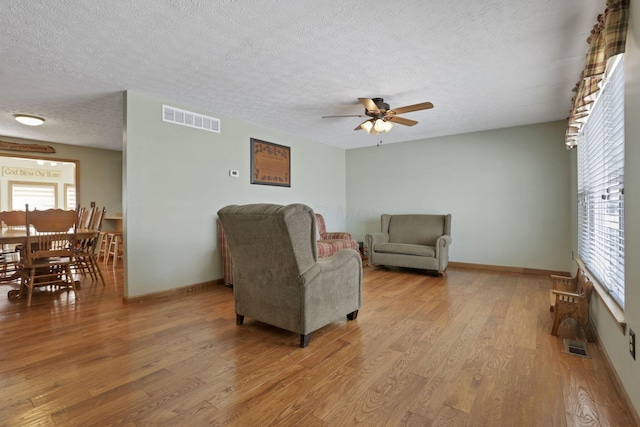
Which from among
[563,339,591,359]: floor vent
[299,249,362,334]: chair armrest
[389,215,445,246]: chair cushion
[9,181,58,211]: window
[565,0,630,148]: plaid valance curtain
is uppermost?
Answer: [565,0,630,148]: plaid valance curtain

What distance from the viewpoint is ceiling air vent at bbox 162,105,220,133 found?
371cm

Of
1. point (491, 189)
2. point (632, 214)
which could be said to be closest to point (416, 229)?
point (491, 189)

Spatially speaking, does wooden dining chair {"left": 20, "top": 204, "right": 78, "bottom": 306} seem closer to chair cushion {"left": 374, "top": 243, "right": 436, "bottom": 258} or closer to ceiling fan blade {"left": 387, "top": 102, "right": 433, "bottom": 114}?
ceiling fan blade {"left": 387, "top": 102, "right": 433, "bottom": 114}

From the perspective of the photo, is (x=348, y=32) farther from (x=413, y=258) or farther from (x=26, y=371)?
(x=413, y=258)

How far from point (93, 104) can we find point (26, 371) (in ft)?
10.3

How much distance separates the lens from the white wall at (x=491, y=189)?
15.0 feet

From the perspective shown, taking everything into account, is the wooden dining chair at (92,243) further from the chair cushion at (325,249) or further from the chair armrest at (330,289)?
the chair armrest at (330,289)

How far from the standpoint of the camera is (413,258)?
4.79m

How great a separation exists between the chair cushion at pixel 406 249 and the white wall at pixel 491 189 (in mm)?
1064

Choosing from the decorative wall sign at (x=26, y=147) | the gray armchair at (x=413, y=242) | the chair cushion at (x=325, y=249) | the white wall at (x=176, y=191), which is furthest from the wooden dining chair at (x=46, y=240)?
the gray armchair at (x=413, y=242)

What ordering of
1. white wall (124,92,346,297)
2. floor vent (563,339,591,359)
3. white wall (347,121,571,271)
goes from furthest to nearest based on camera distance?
white wall (347,121,571,271) → white wall (124,92,346,297) → floor vent (563,339,591,359)

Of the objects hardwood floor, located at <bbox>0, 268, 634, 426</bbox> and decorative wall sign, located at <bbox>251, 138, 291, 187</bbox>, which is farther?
decorative wall sign, located at <bbox>251, 138, 291, 187</bbox>

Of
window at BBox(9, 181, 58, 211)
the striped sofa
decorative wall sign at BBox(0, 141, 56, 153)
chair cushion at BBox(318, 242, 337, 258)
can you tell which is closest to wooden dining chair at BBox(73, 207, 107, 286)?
the striped sofa

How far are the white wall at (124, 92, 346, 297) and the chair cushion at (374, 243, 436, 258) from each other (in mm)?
2040
